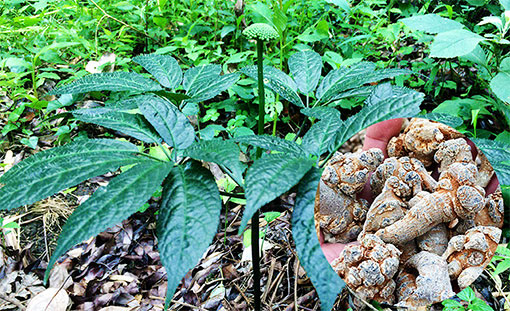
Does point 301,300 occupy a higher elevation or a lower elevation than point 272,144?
lower

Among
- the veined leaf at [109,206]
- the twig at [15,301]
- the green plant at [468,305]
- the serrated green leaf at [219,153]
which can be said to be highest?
the serrated green leaf at [219,153]

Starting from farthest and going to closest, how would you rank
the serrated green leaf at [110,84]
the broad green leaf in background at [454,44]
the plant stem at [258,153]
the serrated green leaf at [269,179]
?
the broad green leaf in background at [454,44] < the serrated green leaf at [110,84] < the plant stem at [258,153] < the serrated green leaf at [269,179]

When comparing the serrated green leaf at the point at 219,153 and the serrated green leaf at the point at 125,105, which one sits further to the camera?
the serrated green leaf at the point at 125,105

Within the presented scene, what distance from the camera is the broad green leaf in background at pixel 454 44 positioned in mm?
1157

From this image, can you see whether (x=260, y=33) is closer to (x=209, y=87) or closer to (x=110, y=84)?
(x=209, y=87)

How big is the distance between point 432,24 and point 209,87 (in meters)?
0.91

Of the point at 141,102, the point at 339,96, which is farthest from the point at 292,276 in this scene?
the point at 141,102

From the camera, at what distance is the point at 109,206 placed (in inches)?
23.3

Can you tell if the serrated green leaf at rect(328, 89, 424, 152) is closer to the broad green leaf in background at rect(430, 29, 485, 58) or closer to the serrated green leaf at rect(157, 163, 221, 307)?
the serrated green leaf at rect(157, 163, 221, 307)

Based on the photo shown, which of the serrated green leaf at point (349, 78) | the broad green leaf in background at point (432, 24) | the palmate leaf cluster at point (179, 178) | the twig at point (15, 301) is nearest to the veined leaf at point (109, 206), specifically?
the palmate leaf cluster at point (179, 178)

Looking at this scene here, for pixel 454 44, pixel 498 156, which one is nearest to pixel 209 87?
pixel 498 156

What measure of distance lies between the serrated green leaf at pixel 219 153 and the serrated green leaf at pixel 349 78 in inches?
14.3

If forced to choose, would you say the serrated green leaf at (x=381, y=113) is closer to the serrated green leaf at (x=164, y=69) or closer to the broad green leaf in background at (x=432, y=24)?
the serrated green leaf at (x=164, y=69)

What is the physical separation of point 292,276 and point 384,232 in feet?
2.14
